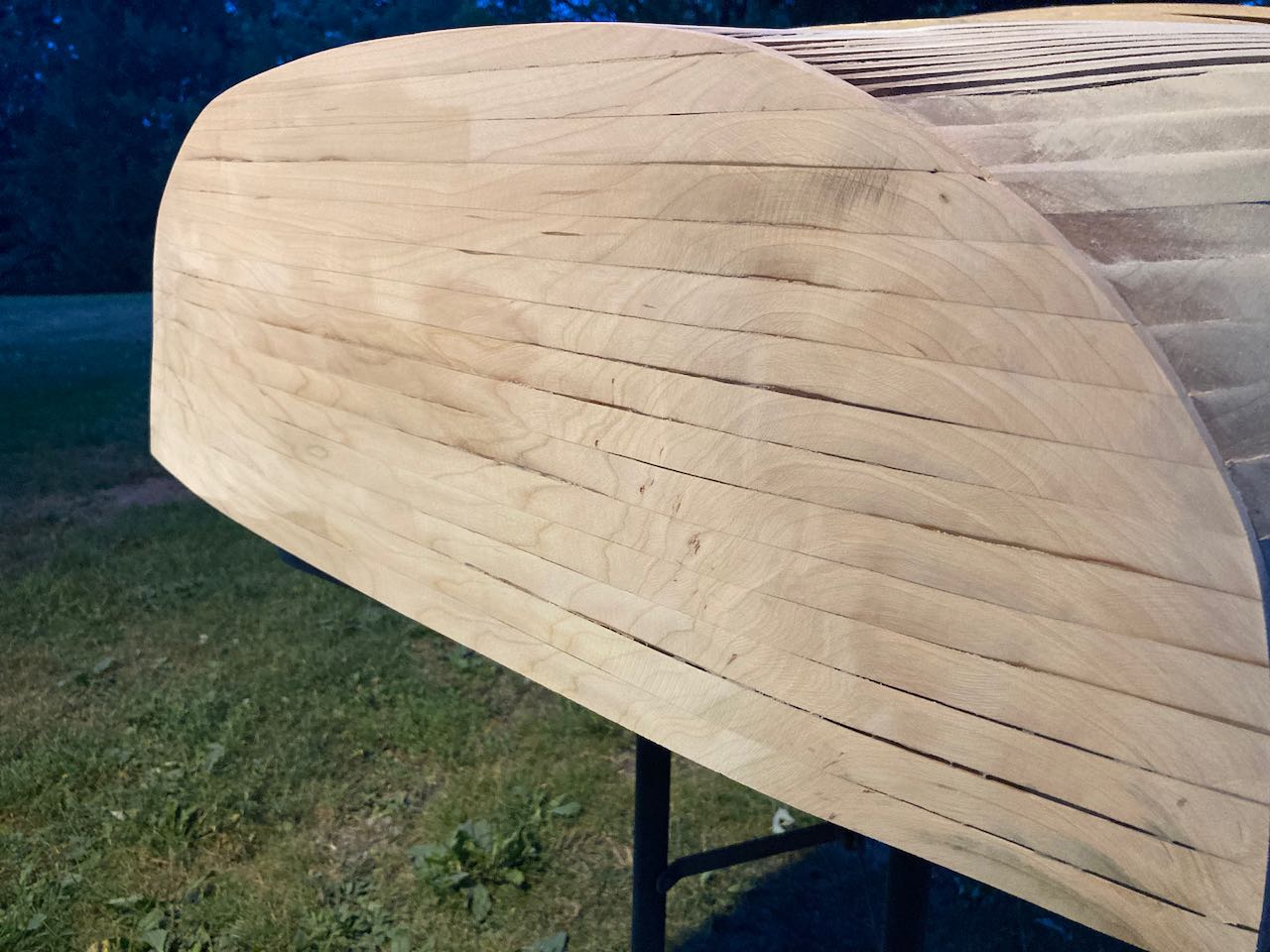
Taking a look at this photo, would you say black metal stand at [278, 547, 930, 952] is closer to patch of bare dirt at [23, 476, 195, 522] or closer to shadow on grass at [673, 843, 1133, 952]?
shadow on grass at [673, 843, 1133, 952]

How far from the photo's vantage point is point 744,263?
1.43 meters

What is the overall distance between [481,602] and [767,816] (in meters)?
2.13

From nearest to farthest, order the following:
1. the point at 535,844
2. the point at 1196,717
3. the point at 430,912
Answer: the point at 1196,717 < the point at 430,912 < the point at 535,844

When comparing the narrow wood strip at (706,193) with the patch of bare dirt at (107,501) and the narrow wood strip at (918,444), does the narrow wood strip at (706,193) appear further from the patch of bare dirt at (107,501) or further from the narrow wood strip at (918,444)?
the patch of bare dirt at (107,501)

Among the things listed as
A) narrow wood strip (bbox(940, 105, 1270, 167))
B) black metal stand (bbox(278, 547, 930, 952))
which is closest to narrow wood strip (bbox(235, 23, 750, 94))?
narrow wood strip (bbox(940, 105, 1270, 167))

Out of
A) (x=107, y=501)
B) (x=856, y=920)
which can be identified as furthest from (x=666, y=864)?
(x=107, y=501)

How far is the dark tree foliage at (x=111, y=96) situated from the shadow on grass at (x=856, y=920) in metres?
12.8

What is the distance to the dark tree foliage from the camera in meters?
14.4

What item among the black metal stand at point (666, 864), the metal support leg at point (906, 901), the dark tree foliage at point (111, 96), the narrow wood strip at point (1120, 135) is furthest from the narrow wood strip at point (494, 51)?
the dark tree foliage at point (111, 96)

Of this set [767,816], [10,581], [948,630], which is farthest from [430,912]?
[10,581]

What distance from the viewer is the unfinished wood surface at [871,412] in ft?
3.71

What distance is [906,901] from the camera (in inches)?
85.1

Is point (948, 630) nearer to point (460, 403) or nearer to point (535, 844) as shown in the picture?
point (460, 403)

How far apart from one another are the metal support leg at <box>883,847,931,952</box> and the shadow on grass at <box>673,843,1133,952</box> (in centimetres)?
79
